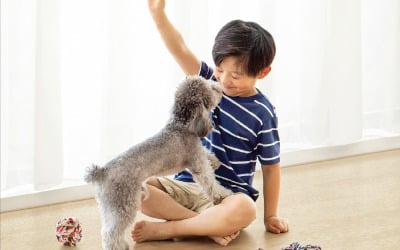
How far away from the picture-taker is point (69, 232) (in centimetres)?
204

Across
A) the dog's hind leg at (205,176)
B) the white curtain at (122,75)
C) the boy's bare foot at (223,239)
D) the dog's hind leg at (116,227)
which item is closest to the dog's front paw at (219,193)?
the dog's hind leg at (205,176)

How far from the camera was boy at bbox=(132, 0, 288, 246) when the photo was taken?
197cm

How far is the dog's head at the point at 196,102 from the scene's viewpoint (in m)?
1.84

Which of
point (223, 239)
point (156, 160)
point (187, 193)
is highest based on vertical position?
point (156, 160)

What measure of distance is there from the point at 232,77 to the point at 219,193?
293 mm

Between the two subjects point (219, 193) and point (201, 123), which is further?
point (219, 193)

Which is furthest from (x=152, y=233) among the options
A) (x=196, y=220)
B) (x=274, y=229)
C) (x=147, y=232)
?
(x=274, y=229)

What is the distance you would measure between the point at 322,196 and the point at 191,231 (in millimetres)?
582

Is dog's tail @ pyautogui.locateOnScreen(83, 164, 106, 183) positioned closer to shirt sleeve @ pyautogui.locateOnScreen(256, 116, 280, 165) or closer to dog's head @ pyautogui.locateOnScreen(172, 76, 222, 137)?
dog's head @ pyautogui.locateOnScreen(172, 76, 222, 137)

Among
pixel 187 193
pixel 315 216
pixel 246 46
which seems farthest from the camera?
pixel 315 216

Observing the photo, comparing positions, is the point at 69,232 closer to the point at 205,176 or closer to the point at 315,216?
the point at 205,176

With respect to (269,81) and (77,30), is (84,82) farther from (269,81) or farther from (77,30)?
(269,81)

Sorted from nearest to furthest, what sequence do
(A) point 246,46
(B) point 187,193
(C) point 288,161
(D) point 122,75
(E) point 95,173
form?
(E) point 95,173 → (A) point 246,46 → (B) point 187,193 → (D) point 122,75 → (C) point 288,161

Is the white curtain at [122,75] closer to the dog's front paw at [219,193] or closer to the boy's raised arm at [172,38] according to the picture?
the boy's raised arm at [172,38]
